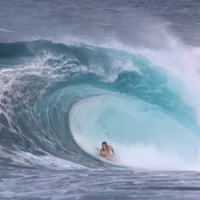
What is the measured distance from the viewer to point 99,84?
13711 millimetres

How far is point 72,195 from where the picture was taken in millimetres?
4891

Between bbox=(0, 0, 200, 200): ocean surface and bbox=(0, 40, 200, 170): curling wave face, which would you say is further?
bbox=(0, 40, 200, 170): curling wave face

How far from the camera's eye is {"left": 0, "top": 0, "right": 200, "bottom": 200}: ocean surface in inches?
439

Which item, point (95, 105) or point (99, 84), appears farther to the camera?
point (95, 105)

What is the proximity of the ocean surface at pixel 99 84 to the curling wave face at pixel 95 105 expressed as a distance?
3 centimetres

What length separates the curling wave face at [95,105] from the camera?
38.0 ft

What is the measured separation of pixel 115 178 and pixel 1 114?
5849 millimetres

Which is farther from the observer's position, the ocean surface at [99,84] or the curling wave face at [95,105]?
the curling wave face at [95,105]

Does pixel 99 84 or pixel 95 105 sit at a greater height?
pixel 99 84

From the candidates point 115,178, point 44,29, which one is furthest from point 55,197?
point 44,29

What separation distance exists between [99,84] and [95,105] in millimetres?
787

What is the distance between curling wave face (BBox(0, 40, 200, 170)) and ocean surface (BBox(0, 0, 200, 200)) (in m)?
0.03

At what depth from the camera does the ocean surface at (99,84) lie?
11.1 m

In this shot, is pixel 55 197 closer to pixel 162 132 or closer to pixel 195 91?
pixel 162 132
